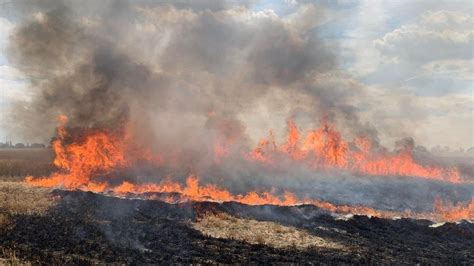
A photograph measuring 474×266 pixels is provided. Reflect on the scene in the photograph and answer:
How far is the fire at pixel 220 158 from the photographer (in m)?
36.3

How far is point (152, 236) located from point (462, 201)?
124 ft

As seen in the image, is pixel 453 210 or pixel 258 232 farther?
pixel 453 210

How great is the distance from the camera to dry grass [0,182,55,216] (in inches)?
862

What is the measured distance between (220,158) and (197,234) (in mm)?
30526

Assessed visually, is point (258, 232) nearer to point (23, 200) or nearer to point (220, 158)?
point (23, 200)

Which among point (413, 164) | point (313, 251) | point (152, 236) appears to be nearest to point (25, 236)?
point (152, 236)

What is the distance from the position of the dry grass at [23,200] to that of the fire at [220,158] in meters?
3.85

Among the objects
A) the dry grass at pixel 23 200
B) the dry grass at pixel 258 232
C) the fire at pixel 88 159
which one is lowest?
the dry grass at pixel 258 232

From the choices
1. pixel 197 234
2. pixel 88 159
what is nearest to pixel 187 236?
pixel 197 234

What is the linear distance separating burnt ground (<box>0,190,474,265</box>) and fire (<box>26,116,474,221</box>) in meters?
4.79

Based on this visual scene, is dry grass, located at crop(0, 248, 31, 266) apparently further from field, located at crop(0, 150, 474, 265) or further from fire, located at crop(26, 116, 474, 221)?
fire, located at crop(26, 116, 474, 221)

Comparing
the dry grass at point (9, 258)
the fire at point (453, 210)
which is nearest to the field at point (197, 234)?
the dry grass at point (9, 258)

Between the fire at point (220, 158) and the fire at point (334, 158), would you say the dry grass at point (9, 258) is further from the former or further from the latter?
the fire at point (334, 158)

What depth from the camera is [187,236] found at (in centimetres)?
2095
